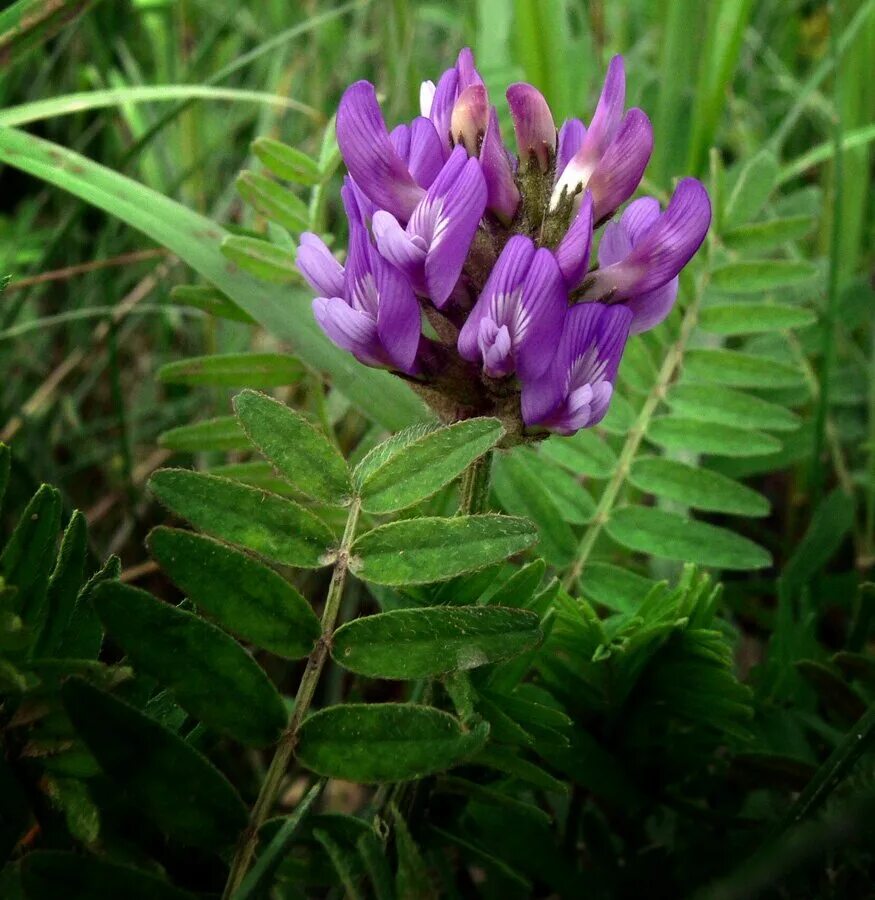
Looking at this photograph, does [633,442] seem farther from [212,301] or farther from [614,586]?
[212,301]

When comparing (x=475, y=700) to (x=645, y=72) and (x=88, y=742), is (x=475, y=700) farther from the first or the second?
(x=645, y=72)

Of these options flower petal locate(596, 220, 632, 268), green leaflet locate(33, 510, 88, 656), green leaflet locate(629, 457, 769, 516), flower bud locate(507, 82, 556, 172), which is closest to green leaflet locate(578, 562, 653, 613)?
green leaflet locate(629, 457, 769, 516)

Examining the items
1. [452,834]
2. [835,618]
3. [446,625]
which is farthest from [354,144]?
[835,618]

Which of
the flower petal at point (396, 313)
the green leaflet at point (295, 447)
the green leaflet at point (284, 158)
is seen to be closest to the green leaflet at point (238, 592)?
the green leaflet at point (295, 447)

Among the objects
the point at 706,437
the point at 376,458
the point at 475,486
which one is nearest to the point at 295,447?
the point at 376,458

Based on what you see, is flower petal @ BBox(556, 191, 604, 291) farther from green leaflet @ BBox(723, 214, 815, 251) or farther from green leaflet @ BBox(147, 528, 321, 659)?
green leaflet @ BBox(723, 214, 815, 251)
